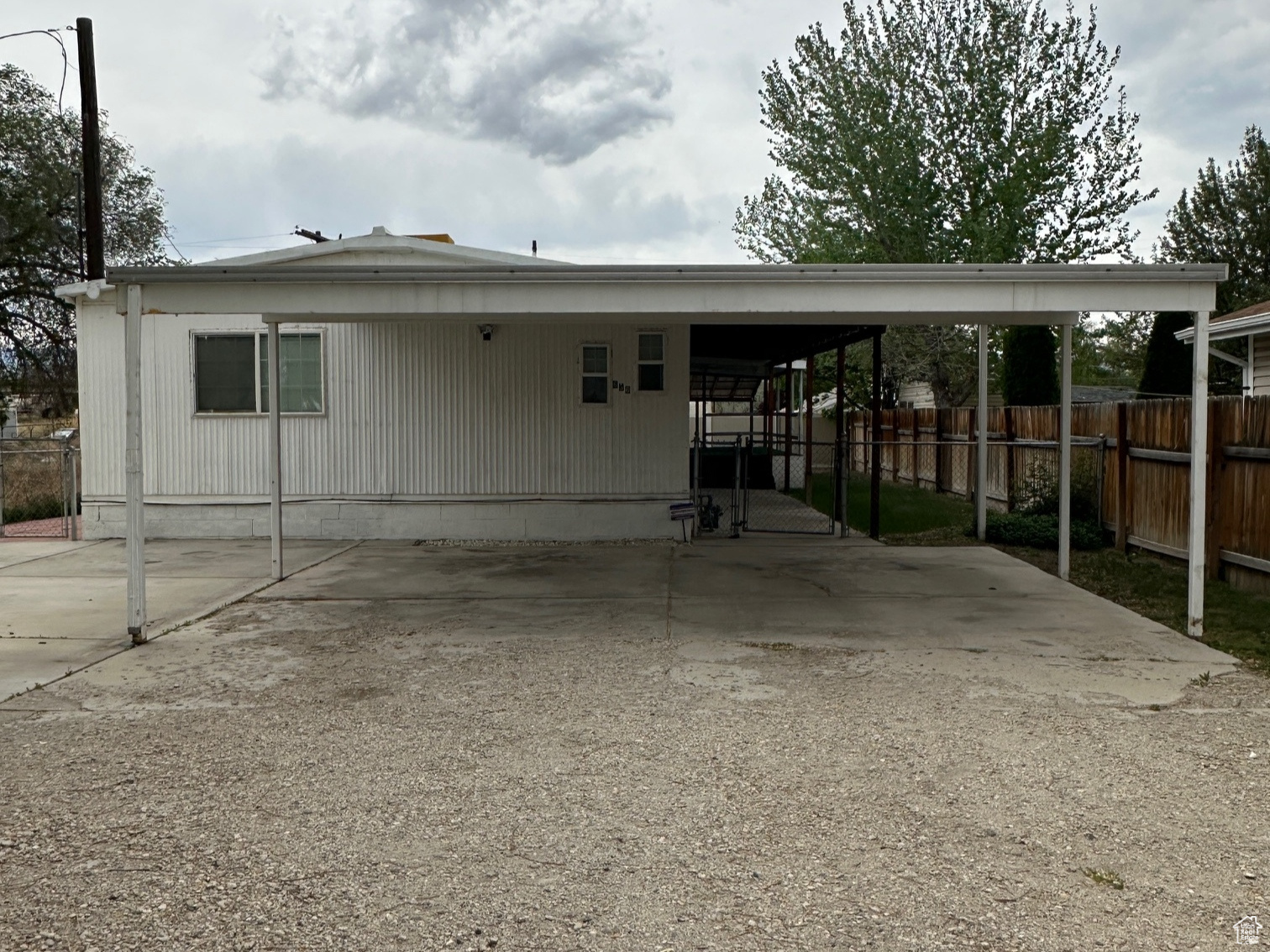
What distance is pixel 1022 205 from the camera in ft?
71.2

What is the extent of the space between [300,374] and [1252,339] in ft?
44.9

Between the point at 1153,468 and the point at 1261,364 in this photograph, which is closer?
the point at 1153,468

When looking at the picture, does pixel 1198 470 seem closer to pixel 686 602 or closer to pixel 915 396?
pixel 686 602

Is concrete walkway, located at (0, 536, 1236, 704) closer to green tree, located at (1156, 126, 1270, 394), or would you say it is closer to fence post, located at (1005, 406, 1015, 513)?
fence post, located at (1005, 406, 1015, 513)

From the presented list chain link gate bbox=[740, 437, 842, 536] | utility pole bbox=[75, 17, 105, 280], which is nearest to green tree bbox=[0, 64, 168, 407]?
utility pole bbox=[75, 17, 105, 280]

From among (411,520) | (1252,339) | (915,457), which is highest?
(1252,339)

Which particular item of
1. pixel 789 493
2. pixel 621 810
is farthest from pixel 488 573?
pixel 789 493

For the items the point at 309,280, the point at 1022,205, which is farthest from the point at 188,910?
the point at 1022,205

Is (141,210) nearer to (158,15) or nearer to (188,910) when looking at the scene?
(158,15)

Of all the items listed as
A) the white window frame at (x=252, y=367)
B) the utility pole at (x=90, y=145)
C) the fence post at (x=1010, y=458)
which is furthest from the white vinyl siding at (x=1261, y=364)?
the utility pole at (x=90, y=145)

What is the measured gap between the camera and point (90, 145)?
1574cm

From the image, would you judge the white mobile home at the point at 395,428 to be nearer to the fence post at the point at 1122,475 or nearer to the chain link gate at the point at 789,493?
the chain link gate at the point at 789,493

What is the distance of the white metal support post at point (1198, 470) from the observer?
7137mm

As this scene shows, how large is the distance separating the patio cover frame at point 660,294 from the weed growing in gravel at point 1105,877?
4242 millimetres
